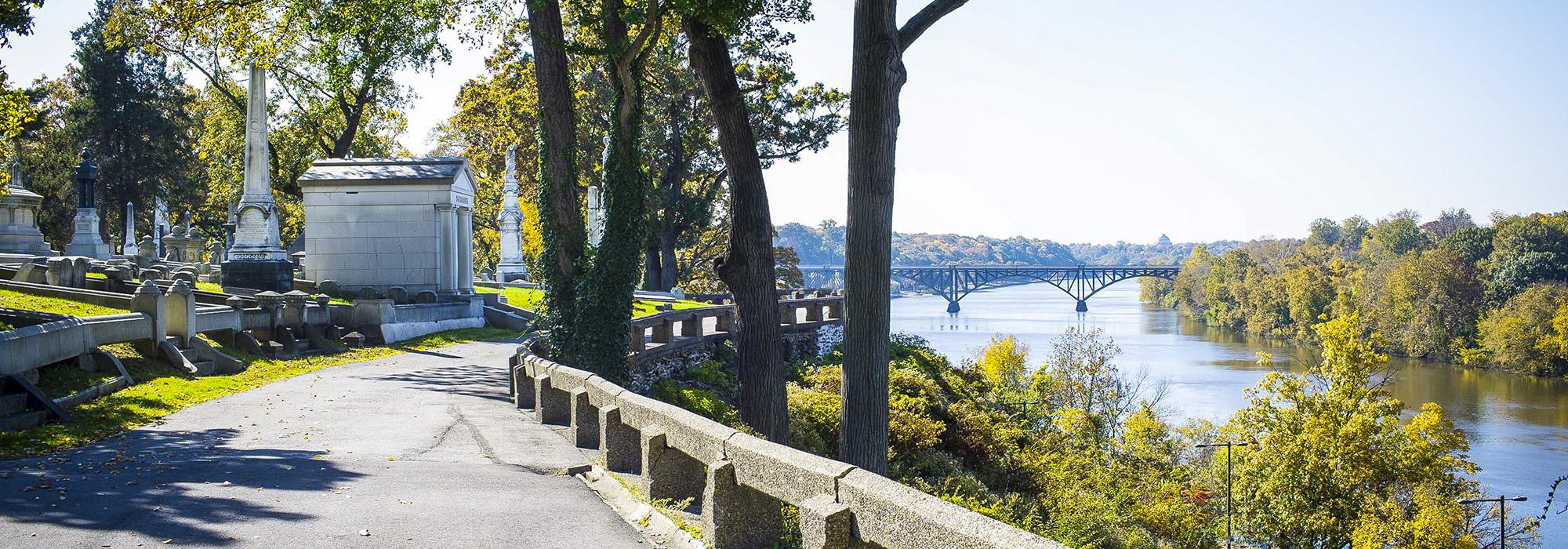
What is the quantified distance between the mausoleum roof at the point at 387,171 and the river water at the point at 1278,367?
29.5m

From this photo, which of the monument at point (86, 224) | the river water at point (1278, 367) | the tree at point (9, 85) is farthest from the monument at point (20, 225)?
the river water at point (1278, 367)

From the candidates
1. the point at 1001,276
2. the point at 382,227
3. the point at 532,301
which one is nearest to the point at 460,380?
the point at 382,227

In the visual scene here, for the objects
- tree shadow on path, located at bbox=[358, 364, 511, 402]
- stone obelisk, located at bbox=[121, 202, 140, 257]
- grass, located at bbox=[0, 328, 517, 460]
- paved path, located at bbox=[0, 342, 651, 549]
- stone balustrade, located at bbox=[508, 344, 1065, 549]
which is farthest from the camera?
stone obelisk, located at bbox=[121, 202, 140, 257]

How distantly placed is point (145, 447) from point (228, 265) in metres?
18.4

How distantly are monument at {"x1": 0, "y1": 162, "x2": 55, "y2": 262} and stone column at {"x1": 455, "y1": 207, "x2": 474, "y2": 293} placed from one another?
500 inches

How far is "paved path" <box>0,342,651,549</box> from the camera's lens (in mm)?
6613

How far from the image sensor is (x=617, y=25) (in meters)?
16.9

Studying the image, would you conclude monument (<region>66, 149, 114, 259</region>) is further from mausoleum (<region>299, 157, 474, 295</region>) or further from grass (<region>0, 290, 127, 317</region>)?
grass (<region>0, 290, 127, 317</region>)

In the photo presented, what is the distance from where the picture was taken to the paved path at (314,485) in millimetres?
6613

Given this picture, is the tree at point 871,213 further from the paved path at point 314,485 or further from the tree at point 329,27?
the tree at point 329,27

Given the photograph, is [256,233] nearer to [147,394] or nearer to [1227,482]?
[147,394]

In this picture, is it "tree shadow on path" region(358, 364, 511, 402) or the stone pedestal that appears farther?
the stone pedestal

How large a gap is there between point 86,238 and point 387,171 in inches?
581

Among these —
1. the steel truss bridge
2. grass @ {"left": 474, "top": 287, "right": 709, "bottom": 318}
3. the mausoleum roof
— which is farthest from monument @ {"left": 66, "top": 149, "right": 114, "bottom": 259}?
the steel truss bridge
